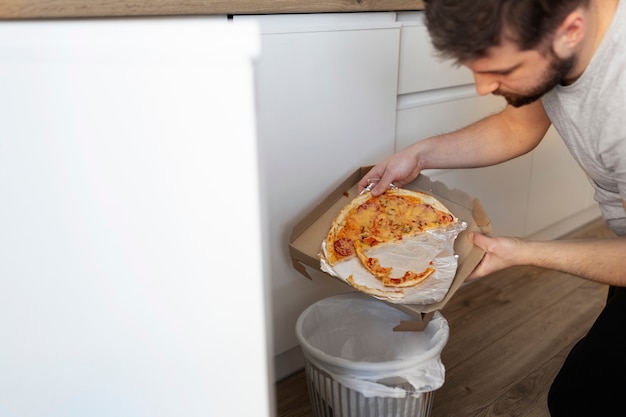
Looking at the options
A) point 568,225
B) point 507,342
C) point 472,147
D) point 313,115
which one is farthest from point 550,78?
point 568,225

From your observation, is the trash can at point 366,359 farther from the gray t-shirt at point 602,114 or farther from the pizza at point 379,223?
the gray t-shirt at point 602,114

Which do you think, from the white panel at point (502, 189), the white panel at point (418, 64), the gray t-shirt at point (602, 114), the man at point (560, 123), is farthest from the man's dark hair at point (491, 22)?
the white panel at point (502, 189)

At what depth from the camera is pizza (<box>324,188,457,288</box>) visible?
1.01 m

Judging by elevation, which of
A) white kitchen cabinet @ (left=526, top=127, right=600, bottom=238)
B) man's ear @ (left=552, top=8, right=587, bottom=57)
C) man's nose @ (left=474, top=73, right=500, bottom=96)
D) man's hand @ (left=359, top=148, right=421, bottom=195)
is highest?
man's ear @ (left=552, top=8, right=587, bottom=57)

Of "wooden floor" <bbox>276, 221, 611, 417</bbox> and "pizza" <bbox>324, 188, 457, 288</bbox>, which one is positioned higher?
"pizza" <bbox>324, 188, 457, 288</bbox>

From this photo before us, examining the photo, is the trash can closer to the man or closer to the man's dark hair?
the man

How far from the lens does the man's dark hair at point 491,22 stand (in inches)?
27.1

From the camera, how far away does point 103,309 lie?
513 millimetres

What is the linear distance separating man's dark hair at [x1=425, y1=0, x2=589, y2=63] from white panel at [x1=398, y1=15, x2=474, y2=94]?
489 mm

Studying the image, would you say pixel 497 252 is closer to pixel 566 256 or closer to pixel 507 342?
pixel 566 256

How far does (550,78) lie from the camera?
0.80m

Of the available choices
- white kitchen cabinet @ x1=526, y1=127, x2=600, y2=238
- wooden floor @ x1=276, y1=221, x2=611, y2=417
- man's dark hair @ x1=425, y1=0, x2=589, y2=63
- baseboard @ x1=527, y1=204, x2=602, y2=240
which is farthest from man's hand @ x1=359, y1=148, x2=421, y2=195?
baseboard @ x1=527, y1=204, x2=602, y2=240

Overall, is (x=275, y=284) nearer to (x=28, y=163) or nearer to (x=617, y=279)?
(x=617, y=279)

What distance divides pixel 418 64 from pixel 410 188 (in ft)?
1.03
